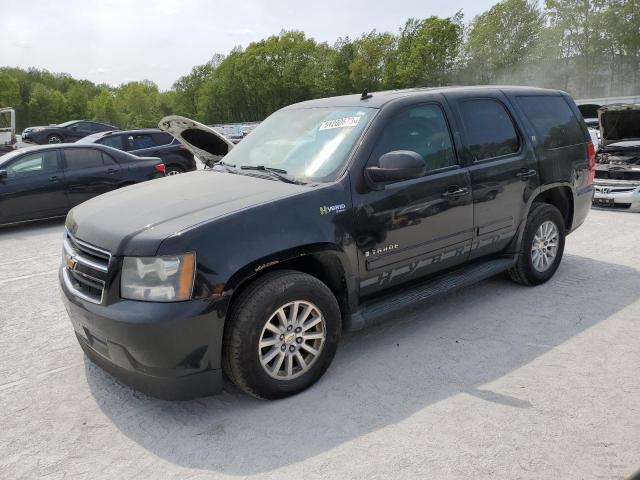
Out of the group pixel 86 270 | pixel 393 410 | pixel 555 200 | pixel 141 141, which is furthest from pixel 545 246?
pixel 141 141

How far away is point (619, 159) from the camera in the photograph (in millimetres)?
9102

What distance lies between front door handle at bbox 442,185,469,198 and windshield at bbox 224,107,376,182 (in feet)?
2.79

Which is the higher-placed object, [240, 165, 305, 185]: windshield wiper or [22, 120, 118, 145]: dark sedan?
[22, 120, 118, 145]: dark sedan

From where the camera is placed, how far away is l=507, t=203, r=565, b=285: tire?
4.90m

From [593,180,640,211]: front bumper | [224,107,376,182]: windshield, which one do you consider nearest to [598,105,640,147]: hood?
[593,180,640,211]: front bumper

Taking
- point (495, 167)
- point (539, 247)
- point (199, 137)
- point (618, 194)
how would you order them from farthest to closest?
point (618, 194) < point (199, 137) < point (539, 247) < point (495, 167)

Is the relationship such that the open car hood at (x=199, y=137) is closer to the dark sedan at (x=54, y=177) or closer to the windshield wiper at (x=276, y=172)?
the windshield wiper at (x=276, y=172)

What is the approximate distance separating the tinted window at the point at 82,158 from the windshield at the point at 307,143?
640 cm

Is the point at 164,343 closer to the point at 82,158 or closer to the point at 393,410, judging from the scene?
the point at 393,410

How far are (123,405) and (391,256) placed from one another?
202 cm

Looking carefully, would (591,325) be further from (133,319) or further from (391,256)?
(133,319)

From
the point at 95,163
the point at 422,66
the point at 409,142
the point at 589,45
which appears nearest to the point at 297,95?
the point at 422,66

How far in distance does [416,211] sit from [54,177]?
7754 mm

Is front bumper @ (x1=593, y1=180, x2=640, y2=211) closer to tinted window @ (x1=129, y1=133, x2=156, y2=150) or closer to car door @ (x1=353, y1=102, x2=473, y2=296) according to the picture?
car door @ (x1=353, y1=102, x2=473, y2=296)
